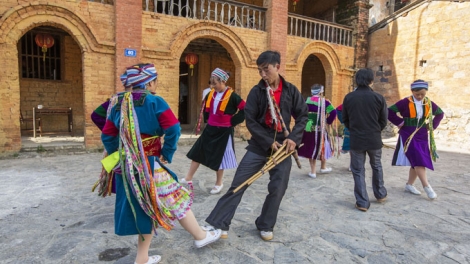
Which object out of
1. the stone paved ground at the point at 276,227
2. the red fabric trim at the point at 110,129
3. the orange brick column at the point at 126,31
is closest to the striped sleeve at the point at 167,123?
the red fabric trim at the point at 110,129

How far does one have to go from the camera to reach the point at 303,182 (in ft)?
19.1

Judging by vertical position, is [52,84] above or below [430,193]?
above

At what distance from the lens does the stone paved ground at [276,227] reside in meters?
3.00

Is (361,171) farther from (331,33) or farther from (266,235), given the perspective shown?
(331,33)

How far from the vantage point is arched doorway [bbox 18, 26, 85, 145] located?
10.9m

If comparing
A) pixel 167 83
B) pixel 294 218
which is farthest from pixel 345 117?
pixel 167 83

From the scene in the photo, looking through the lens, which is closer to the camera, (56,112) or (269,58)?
(269,58)

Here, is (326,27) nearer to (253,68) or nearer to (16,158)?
(253,68)

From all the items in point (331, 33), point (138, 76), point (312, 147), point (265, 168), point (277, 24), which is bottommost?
point (312, 147)

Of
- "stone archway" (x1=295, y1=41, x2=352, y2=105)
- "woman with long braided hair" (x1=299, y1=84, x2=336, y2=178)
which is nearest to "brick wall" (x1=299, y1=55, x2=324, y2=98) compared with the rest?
"stone archway" (x1=295, y1=41, x2=352, y2=105)

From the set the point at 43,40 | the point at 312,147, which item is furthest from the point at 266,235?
the point at 43,40

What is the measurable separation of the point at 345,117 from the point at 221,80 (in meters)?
1.89

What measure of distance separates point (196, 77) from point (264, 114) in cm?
1144

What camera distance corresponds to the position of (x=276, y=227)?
144 inches
